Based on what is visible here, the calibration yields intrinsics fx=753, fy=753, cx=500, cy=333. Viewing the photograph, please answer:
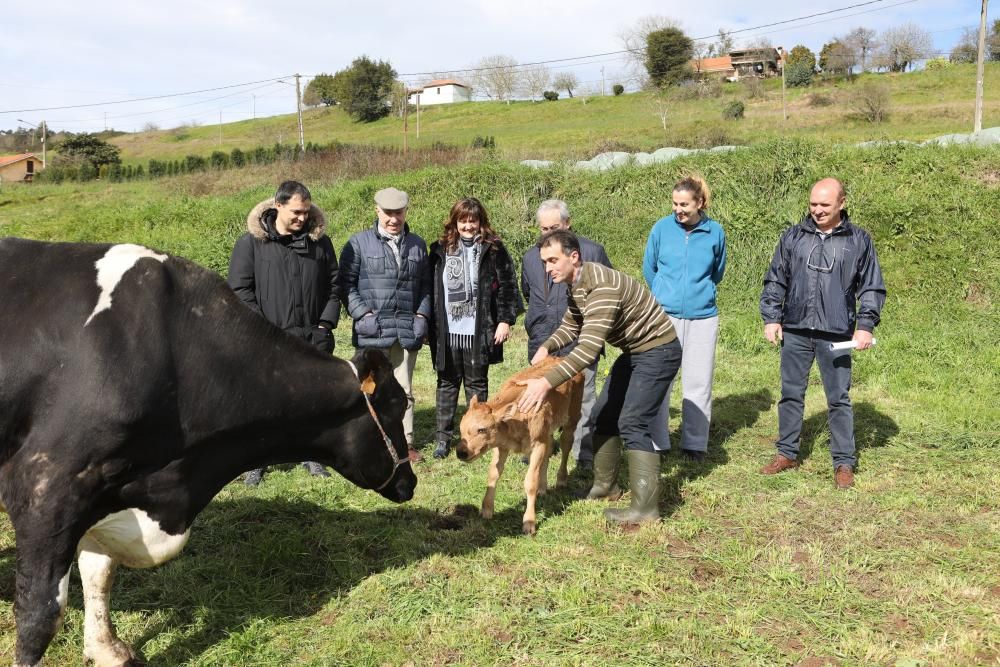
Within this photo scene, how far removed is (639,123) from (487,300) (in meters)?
35.0

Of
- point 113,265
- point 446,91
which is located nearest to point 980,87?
point 113,265

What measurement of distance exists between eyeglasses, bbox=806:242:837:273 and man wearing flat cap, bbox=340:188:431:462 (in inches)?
125

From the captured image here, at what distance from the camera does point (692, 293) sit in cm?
645

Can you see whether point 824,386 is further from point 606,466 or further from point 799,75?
point 799,75

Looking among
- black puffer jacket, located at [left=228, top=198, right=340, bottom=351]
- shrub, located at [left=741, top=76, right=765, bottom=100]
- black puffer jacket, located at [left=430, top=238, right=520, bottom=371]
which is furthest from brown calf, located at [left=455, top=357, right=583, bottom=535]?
shrub, located at [left=741, top=76, right=765, bottom=100]

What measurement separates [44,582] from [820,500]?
4.91 m

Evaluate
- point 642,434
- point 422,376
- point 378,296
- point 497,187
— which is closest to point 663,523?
point 642,434

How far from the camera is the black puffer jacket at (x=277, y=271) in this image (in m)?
5.62

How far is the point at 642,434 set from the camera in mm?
5141

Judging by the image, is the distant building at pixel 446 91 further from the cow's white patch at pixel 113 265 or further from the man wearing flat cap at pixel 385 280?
the cow's white patch at pixel 113 265

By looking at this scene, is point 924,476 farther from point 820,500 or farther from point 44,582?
point 44,582

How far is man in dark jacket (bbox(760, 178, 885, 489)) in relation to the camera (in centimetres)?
581

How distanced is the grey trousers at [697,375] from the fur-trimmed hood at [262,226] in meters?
3.07

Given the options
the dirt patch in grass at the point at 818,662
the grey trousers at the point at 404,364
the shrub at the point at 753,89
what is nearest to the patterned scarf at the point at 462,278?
the grey trousers at the point at 404,364
